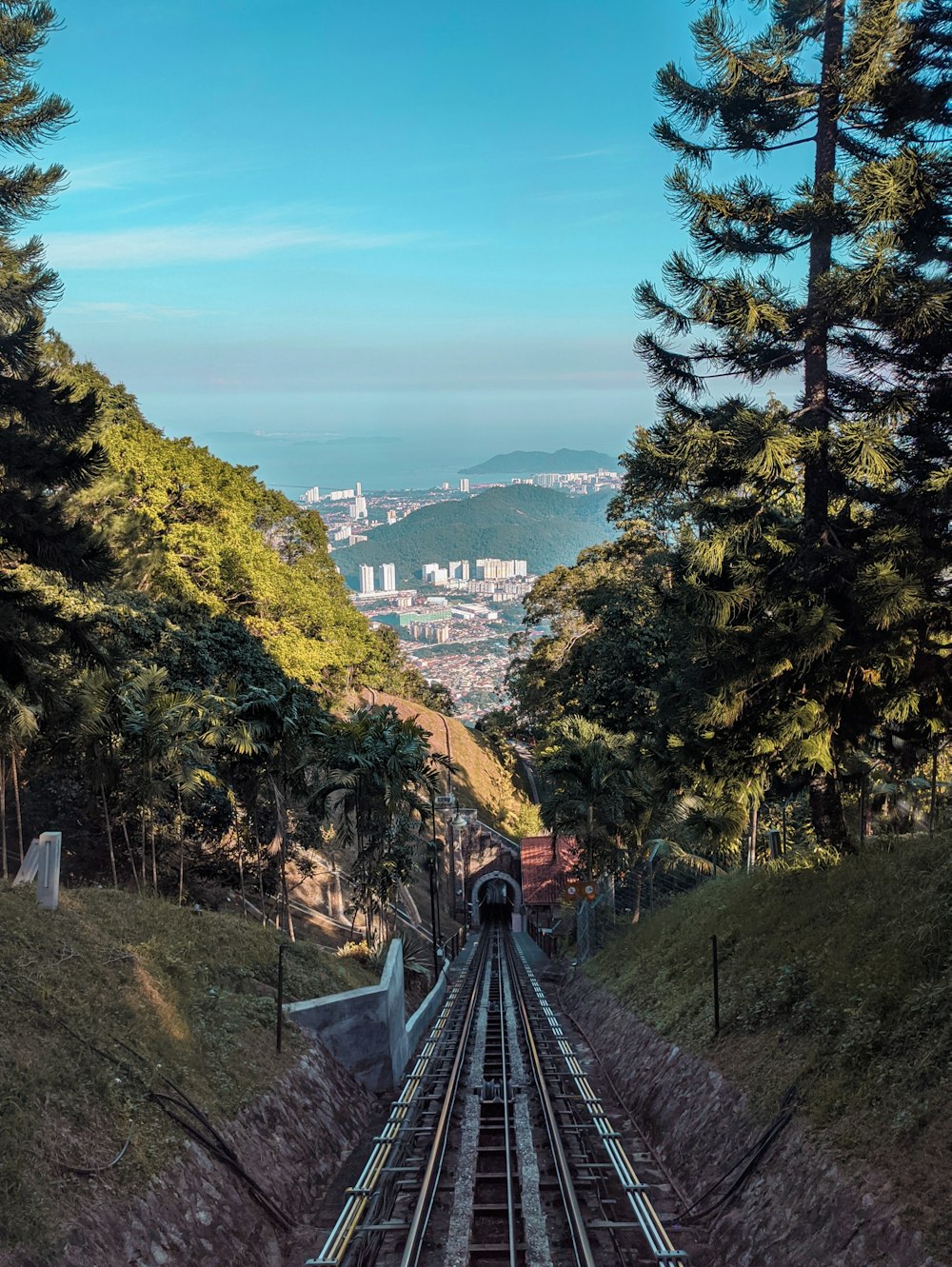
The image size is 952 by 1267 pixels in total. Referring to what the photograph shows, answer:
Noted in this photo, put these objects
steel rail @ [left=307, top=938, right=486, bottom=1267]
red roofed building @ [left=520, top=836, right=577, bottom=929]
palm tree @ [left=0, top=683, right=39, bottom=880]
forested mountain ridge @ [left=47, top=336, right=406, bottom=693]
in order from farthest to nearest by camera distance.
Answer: red roofed building @ [left=520, top=836, right=577, bottom=929] < forested mountain ridge @ [left=47, top=336, right=406, bottom=693] < palm tree @ [left=0, top=683, right=39, bottom=880] < steel rail @ [left=307, top=938, right=486, bottom=1267]

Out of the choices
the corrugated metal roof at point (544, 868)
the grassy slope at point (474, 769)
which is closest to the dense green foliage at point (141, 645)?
the corrugated metal roof at point (544, 868)

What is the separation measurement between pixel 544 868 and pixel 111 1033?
50.7 metres

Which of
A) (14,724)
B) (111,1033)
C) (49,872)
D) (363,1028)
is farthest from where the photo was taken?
(14,724)

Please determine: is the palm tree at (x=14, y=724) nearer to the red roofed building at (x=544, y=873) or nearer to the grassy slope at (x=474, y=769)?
the red roofed building at (x=544, y=873)

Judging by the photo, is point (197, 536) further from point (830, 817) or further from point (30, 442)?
point (830, 817)

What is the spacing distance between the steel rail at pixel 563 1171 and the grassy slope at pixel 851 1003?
7.57 feet

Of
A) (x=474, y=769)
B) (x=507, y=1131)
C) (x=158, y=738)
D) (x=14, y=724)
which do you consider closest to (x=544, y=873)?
(x=474, y=769)

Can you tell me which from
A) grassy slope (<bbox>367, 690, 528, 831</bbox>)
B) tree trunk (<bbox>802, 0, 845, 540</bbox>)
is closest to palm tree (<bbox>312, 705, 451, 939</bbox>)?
tree trunk (<bbox>802, 0, 845, 540</bbox>)

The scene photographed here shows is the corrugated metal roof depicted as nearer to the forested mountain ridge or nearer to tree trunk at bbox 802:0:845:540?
the forested mountain ridge

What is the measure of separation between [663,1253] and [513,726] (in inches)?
2201

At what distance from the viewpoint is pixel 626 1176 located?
13.1m

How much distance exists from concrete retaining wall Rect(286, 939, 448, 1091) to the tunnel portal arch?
4892 centimetres

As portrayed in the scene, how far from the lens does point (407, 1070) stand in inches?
822

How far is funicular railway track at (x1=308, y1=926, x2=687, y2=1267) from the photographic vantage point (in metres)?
11.4
